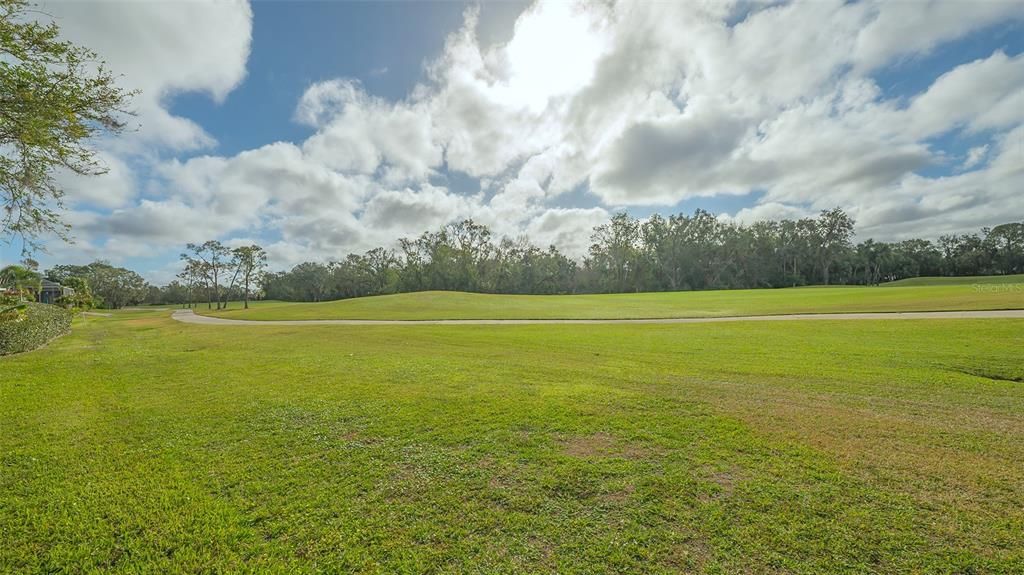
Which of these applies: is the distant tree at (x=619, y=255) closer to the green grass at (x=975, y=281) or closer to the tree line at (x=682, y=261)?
the tree line at (x=682, y=261)

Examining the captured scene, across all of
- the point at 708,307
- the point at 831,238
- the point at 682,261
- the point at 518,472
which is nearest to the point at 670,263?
the point at 682,261

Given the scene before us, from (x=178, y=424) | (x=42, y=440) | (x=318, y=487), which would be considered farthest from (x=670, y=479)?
Answer: (x=42, y=440)

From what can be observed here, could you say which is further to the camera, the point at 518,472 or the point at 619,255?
the point at 619,255

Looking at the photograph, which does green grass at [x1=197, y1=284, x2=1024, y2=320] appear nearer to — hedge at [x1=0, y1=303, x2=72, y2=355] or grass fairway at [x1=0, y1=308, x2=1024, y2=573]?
hedge at [x1=0, y1=303, x2=72, y2=355]

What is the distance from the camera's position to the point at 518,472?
179 inches

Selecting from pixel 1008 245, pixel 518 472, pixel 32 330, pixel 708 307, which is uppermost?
pixel 1008 245

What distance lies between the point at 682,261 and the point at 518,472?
10225 cm

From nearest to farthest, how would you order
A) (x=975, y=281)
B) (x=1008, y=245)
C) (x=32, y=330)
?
(x=32, y=330), (x=975, y=281), (x=1008, y=245)

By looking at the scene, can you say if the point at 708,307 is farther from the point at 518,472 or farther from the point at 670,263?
the point at 670,263

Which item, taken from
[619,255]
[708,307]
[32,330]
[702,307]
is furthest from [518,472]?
[619,255]

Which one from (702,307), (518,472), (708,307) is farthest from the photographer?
(702,307)

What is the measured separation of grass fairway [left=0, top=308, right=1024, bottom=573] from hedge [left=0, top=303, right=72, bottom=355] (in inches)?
272

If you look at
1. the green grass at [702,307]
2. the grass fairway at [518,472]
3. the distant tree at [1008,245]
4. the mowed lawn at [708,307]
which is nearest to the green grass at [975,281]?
the distant tree at [1008,245]

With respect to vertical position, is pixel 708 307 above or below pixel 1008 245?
below
